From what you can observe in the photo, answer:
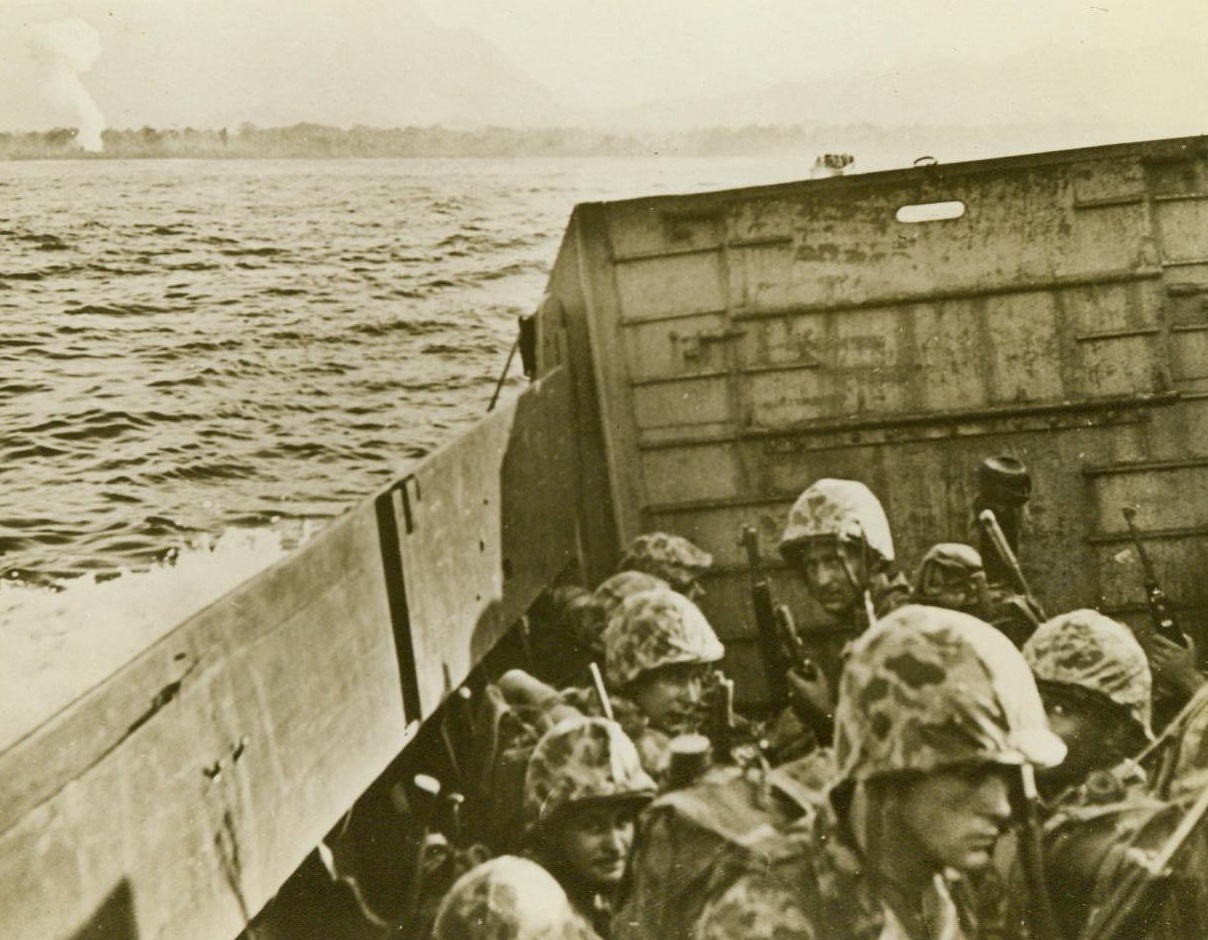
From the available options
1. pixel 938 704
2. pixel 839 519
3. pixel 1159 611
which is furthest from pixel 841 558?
pixel 938 704

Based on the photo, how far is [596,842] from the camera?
2873 millimetres

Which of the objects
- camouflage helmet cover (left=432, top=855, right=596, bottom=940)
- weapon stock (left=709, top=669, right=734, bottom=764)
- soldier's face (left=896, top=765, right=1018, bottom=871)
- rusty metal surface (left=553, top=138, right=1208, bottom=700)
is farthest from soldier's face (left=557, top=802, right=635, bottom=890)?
rusty metal surface (left=553, top=138, right=1208, bottom=700)

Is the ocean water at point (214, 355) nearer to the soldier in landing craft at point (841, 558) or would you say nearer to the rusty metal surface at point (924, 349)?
the rusty metal surface at point (924, 349)

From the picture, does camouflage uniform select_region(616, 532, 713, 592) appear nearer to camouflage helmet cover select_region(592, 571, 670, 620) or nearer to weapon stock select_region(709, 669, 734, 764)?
camouflage helmet cover select_region(592, 571, 670, 620)

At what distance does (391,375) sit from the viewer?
890cm

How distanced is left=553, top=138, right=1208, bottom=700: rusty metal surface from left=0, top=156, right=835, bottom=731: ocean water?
39cm

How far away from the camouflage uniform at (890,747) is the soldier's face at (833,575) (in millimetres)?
1776

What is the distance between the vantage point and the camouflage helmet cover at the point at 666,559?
16.1 feet

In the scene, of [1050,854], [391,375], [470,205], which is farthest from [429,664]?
[470,205]

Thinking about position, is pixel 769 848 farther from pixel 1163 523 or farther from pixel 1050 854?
pixel 1163 523

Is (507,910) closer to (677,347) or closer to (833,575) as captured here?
(833,575)

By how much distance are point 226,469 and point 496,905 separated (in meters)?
4.21

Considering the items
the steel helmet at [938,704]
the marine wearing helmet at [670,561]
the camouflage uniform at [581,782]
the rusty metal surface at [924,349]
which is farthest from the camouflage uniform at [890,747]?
the rusty metal surface at [924,349]

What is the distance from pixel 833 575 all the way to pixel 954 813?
6.53ft
